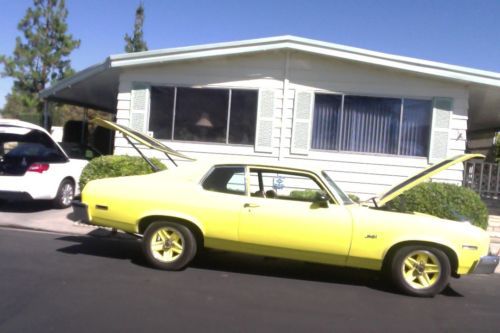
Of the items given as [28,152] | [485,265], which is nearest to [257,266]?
[485,265]

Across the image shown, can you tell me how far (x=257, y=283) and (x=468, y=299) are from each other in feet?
8.01

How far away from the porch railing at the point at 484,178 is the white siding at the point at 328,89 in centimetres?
154

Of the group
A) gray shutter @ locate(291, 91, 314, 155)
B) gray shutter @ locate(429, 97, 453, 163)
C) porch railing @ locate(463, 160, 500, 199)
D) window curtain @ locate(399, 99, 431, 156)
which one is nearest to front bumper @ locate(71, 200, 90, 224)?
gray shutter @ locate(291, 91, 314, 155)

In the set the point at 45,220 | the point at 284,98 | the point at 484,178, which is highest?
the point at 284,98

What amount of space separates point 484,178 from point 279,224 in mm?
8084

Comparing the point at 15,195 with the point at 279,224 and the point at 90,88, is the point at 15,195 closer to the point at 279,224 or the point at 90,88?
the point at 90,88

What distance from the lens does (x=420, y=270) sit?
18.4 ft

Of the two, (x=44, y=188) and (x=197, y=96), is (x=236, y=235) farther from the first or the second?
(x=197, y=96)

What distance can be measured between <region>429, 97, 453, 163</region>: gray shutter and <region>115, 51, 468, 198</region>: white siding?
0.12 metres

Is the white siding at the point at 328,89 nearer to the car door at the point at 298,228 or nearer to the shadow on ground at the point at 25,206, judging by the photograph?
the shadow on ground at the point at 25,206

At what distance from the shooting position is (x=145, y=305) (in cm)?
470

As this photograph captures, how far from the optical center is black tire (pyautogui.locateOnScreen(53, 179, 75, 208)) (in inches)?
391

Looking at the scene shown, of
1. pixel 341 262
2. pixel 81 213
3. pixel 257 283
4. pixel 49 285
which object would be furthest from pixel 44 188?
pixel 341 262

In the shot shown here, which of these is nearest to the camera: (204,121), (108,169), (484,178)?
(108,169)
